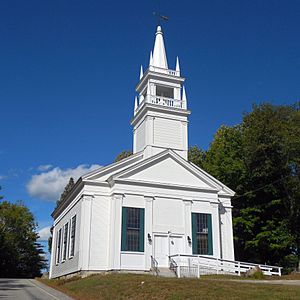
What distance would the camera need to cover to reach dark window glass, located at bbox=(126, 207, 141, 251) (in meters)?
26.5

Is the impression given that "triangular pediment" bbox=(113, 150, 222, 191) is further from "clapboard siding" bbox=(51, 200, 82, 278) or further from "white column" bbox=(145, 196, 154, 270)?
"clapboard siding" bbox=(51, 200, 82, 278)

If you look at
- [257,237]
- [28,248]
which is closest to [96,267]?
[257,237]

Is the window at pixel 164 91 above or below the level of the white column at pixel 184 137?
above

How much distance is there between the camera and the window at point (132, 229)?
26.5m

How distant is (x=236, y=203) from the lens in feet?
133

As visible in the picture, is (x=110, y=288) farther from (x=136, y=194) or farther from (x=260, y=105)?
(x=260, y=105)

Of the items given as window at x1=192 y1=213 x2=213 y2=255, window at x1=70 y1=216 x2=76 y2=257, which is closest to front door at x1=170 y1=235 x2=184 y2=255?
window at x1=192 y1=213 x2=213 y2=255

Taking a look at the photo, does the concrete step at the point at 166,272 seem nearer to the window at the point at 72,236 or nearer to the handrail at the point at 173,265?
the handrail at the point at 173,265

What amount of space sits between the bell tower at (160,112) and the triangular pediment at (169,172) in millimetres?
1965

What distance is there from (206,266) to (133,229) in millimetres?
5156

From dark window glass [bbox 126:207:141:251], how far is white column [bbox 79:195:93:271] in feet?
8.42

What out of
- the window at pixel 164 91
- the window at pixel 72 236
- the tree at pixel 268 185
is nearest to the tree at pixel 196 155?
the tree at pixel 268 185

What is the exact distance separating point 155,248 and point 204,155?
2612cm

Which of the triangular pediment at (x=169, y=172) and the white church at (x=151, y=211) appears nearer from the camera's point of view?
the white church at (x=151, y=211)
